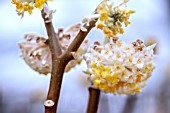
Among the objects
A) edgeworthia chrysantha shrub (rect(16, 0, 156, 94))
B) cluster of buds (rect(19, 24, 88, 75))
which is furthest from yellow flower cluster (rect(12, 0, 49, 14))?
cluster of buds (rect(19, 24, 88, 75))

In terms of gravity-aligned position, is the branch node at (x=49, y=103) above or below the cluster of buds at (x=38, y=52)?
below

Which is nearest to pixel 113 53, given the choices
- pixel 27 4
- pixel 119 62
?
pixel 119 62

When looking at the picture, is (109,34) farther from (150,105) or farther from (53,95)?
(150,105)

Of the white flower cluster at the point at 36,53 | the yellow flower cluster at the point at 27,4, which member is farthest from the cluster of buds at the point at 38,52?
the yellow flower cluster at the point at 27,4

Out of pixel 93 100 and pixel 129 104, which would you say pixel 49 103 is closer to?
pixel 93 100

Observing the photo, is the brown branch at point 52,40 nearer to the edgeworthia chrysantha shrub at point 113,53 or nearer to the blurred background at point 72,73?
the edgeworthia chrysantha shrub at point 113,53

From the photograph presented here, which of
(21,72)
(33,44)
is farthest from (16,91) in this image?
(33,44)
